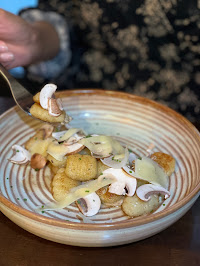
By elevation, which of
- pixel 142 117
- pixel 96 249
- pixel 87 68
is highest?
pixel 96 249

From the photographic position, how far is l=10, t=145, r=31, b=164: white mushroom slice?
1.25 m

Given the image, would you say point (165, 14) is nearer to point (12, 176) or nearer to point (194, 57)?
point (194, 57)

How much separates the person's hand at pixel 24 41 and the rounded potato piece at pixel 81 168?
2.44ft

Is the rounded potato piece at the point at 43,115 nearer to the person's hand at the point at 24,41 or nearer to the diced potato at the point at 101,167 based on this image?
the diced potato at the point at 101,167

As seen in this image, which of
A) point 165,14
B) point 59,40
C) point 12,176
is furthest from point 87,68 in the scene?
point 12,176

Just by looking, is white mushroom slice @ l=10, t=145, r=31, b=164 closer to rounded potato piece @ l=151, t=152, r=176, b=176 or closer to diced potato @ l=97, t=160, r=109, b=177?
diced potato @ l=97, t=160, r=109, b=177

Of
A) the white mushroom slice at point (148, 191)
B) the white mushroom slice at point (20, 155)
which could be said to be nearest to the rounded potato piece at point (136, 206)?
the white mushroom slice at point (148, 191)

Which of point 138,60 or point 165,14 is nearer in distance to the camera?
point 165,14

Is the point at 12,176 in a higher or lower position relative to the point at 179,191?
higher

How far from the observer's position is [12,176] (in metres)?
1.21

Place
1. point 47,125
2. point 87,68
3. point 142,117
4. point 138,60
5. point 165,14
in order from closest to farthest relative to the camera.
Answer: point 47,125
point 142,117
point 165,14
point 138,60
point 87,68

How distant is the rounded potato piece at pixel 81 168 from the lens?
1.12 m

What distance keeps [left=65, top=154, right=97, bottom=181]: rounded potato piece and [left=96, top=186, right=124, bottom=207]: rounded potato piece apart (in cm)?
7

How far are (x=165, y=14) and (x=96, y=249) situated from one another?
1.48 meters
